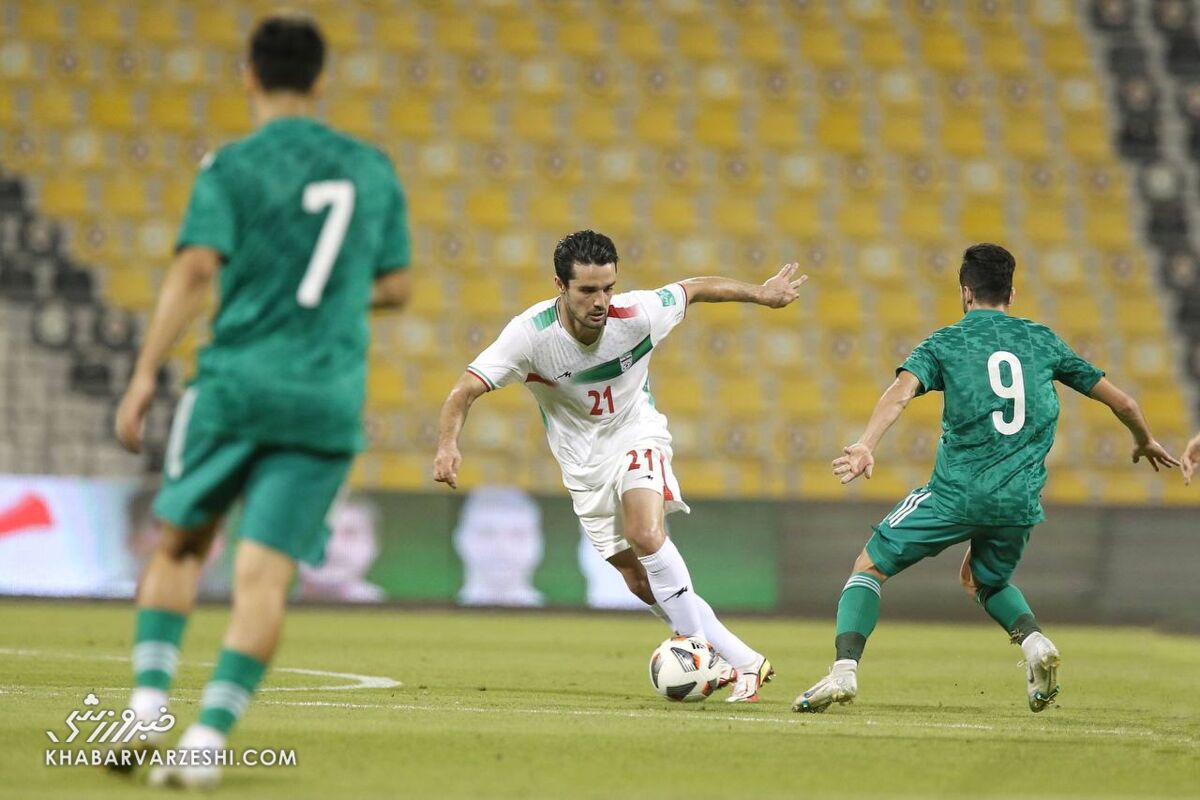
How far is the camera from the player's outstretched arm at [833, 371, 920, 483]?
6594 millimetres

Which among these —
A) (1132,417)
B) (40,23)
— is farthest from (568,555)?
(40,23)

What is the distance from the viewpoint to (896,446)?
17469mm

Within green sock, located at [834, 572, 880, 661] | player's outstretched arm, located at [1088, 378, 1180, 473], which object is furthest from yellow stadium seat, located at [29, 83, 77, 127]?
player's outstretched arm, located at [1088, 378, 1180, 473]

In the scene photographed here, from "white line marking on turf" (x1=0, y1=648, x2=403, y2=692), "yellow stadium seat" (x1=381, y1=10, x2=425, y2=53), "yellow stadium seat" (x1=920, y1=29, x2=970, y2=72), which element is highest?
"yellow stadium seat" (x1=920, y1=29, x2=970, y2=72)

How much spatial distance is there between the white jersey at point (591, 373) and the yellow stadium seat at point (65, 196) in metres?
10.7

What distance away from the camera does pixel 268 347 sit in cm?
469

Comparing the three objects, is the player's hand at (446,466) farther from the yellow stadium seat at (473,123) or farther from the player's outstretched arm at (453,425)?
the yellow stadium seat at (473,123)

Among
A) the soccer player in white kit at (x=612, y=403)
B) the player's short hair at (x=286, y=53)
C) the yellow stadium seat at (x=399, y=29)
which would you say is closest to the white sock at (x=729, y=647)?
the soccer player in white kit at (x=612, y=403)

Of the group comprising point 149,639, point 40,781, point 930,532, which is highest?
point 930,532

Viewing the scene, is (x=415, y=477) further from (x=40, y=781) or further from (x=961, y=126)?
(x=40, y=781)

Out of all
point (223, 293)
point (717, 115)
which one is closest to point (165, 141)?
point (717, 115)

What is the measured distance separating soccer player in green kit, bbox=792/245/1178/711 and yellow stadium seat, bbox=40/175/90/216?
1227 centimetres

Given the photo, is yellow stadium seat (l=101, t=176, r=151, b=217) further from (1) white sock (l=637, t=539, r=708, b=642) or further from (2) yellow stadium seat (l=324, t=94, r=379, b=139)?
(1) white sock (l=637, t=539, r=708, b=642)

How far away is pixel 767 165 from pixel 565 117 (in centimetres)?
230
